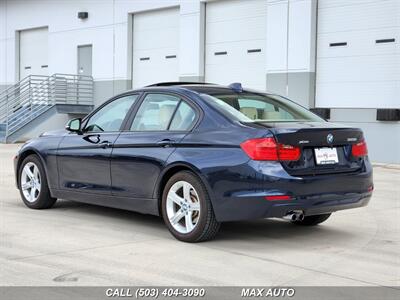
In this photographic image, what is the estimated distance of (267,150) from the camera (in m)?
5.82

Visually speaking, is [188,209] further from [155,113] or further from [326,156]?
[326,156]

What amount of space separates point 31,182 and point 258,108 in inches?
133

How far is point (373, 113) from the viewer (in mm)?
15992

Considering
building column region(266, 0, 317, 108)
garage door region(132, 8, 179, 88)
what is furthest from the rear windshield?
garage door region(132, 8, 179, 88)

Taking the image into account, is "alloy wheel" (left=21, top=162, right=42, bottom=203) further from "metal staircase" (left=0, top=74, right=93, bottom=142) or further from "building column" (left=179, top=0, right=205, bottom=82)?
"metal staircase" (left=0, top=74, right=93, bottom=142)

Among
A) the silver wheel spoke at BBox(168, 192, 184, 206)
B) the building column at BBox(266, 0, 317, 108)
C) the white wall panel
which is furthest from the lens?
the white wall panel

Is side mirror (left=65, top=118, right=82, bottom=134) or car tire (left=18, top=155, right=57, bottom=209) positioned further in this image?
car tire (left=18, top=155, right=57, bottom=209)

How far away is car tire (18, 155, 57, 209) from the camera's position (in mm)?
8164

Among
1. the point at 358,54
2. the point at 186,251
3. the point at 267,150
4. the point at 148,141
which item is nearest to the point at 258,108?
the point at 267,150

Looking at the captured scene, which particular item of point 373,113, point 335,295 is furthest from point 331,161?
point 373,113

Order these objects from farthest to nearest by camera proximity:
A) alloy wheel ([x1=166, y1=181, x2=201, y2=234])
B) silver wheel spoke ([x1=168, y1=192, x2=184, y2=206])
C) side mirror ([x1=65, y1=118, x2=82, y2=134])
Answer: side mirror ([x1=65, y1=118, x2=82, y2=134]), silver wheel spoke ([x1=168, y1=192, x2=184, y2=206]), alloy wheel ([x1=166, y1=181, x2=201, y2=234])

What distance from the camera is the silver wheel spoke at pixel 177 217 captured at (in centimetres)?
634

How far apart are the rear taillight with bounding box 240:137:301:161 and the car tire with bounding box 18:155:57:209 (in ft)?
11.0

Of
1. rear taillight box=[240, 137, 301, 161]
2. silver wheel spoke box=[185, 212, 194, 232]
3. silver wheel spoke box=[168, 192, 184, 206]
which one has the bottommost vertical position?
silver wheel spoke box=[185, 212, 194, 232]
